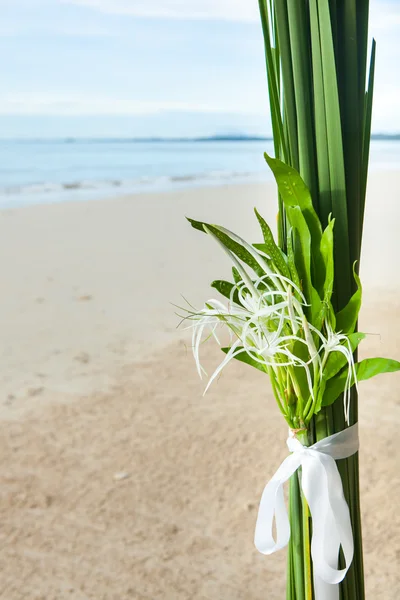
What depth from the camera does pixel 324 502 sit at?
506 millimetres

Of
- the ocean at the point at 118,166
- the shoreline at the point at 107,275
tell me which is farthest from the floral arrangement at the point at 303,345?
the ocean at the point at 118,166

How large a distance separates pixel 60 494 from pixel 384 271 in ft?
6.17

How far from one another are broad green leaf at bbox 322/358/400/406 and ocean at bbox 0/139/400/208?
363cm

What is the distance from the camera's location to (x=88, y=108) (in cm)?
670

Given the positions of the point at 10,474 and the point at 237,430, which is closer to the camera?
the point at 10,474

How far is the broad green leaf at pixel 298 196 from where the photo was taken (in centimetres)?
48

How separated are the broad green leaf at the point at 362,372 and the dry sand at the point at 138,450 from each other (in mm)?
647

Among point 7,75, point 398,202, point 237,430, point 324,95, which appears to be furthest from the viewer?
point 7,75

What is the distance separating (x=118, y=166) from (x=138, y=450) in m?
4.34

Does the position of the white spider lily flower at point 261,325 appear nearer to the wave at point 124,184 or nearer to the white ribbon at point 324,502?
the white ribbon at point 324,502

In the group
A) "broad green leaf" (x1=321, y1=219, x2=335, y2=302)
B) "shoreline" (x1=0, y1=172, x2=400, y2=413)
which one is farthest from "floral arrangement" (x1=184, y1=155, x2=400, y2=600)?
"shoreline" (x1=0, y1=172, x2=400, y2=413)

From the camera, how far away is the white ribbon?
506mm

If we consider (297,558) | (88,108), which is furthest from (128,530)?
(88,108)

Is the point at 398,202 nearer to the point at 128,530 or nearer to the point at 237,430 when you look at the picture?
the point at 237,430
